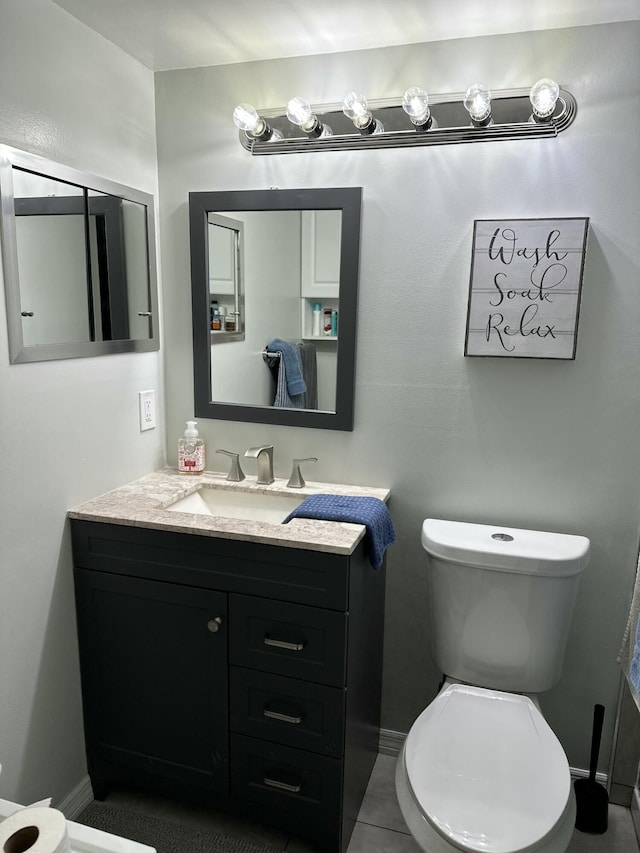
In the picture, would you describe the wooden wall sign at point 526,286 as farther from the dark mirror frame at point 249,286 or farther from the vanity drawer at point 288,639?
the vanity drawer at point 288,639

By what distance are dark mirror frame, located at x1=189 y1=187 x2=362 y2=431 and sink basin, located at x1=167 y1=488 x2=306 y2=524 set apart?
248 millimetres

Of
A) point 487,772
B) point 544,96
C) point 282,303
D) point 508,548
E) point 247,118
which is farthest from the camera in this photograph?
point 282,303

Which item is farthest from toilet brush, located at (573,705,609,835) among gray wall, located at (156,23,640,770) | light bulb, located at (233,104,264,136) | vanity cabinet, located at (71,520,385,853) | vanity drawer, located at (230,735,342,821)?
light bulb, located at (233,104,264,136)

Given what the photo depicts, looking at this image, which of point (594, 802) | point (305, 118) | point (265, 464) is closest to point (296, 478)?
point (265, 464)

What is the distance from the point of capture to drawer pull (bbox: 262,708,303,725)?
1623mm

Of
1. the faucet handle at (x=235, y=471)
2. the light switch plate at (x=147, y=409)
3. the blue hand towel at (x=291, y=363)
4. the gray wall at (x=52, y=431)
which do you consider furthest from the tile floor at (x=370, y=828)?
the blue hand towel at (x=291, y=363)

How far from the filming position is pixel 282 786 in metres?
1.68

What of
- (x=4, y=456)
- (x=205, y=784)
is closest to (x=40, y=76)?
(x=4, y=456)

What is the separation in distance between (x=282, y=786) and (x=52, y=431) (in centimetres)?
115

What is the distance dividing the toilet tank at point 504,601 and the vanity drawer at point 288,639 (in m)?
0.36

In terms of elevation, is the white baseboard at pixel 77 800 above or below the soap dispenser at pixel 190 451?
below

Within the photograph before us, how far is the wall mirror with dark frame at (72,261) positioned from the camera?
147 cm

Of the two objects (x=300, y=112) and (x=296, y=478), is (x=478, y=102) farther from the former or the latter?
(x=296, y=478)

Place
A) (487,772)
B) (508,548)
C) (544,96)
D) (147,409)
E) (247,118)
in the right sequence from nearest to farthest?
(487,772) < (544,96) < (508,548) < (247,118) < (147,409)
